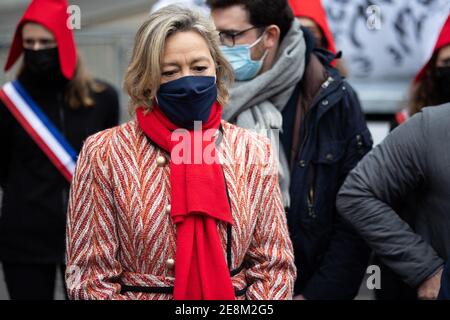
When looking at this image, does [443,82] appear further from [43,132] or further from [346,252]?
[43,132]

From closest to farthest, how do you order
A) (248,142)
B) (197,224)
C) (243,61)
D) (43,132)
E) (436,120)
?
(197,224) → (248,142) → (436,120) → (243,61) → (43,132)

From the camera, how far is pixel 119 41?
8688 mm

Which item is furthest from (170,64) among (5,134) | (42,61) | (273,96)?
(5,134)

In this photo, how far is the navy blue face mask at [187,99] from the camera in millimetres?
3057

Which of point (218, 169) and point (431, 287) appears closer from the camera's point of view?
point (218, 169)

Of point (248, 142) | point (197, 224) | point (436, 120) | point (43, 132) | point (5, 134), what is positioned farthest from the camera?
point (5, 134)

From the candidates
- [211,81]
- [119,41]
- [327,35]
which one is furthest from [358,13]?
[211,81]

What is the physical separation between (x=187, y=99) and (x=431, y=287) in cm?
132

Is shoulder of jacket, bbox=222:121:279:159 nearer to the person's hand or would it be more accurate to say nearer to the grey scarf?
the grey scarf

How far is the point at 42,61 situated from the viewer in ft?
15.7

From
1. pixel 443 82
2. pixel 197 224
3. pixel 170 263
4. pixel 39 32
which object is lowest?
pixel 170 263

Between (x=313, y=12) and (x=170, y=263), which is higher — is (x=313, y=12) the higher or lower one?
the higher one

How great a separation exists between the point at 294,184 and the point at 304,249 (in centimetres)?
28

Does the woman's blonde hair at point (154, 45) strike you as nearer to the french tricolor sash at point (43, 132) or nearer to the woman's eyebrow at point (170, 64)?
the woman's eyebrow at point (170, 64)
